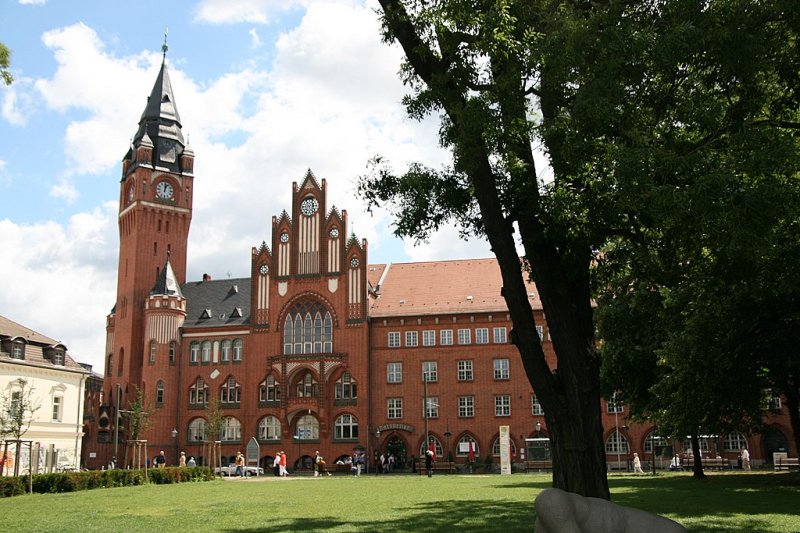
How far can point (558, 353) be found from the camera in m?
14.3

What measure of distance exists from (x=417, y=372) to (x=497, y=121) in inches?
1960

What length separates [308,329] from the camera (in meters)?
Result: 64.6

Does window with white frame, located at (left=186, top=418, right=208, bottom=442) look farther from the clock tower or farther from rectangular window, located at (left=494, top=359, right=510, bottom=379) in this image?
rectangular window, located at (left=494, top=359, right=510, bottom=379)

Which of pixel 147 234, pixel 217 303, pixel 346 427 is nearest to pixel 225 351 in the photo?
pixel 217 303

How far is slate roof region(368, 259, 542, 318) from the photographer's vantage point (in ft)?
206

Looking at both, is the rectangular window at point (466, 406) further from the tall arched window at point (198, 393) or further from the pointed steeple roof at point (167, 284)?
the pointed steeple roof at point (167, 284)

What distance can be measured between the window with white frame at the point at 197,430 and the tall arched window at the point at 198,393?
144cm

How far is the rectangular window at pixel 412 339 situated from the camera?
206 feet

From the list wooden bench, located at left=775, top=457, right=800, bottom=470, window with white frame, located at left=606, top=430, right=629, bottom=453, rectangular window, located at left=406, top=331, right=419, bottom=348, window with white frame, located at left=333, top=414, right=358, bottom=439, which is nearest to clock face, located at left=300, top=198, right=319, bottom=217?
rectangular window, located at left=406, top=331, right=419, bottom=348

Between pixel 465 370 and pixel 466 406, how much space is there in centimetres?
263

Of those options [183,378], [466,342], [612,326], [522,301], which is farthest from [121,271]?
[522,301]

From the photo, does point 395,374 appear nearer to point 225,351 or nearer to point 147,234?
point 225,351

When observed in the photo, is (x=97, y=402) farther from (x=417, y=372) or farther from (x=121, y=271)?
(x=417, y=372)

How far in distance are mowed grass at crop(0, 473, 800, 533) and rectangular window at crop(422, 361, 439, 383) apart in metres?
34.5
